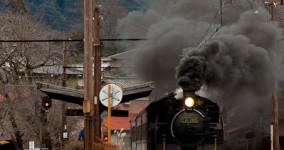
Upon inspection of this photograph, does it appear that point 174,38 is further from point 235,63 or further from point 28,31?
point 28,31

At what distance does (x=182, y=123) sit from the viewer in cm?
1589

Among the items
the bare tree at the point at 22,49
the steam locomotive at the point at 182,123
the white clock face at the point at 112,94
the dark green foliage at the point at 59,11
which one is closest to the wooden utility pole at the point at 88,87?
the white clock face at the point at 112,94

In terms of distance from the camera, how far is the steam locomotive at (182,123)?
15.9m

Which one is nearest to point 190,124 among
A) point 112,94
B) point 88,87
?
point 112,94

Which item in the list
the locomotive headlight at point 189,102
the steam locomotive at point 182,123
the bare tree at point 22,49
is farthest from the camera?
the bare tree at point 22,49

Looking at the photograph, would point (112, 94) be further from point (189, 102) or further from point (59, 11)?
point (59, 11)

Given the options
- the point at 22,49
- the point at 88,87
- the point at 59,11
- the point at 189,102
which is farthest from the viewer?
the point at 59,11

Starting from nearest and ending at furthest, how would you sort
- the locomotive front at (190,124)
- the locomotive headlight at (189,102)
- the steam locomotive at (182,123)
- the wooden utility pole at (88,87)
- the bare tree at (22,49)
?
1. the locomotive headlight at (189,102)
2. the locomotive front at (190,124)
3. the steam locomotive at (182,123)
4. the wooden utility pole at (88,87)
5. the bare tree at (22,49)

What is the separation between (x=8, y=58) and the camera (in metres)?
36.0

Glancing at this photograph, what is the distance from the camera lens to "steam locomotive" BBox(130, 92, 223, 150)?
15.9m

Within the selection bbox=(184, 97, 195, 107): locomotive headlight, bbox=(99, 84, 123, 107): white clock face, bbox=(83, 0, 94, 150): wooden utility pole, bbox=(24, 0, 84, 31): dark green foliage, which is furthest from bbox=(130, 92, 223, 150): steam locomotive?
bbox=(24, 0, 84, 31): dark green foliage

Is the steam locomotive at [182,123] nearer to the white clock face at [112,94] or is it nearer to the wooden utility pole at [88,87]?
the white clock face at [112,94]

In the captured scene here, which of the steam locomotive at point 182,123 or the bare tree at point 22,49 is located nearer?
the steam locomotive at point 182,123

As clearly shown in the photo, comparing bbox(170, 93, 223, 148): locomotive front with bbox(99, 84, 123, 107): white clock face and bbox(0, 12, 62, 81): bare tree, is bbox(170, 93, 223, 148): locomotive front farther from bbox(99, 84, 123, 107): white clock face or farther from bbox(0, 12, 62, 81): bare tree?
bbox(0, 12, 62, 81): bare tree
